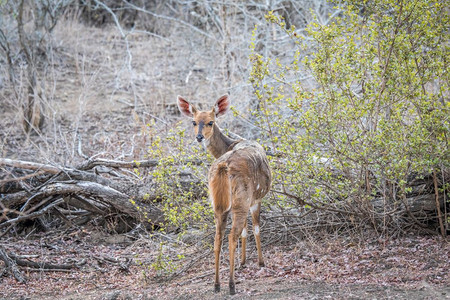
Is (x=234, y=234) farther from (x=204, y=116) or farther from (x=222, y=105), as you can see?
(x=222, y=105)

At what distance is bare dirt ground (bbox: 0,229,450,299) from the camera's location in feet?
18.5

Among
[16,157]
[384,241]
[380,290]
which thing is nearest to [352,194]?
[384,241]

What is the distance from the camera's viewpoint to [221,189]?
5.80 meters

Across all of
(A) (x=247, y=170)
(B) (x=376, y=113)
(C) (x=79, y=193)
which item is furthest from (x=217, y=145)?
(C) (x=79, y=193)

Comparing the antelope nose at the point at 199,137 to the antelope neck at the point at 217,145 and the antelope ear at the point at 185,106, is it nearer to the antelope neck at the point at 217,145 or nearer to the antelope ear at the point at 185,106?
the antelope neck at the point at 217,145

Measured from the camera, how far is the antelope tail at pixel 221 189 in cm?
578

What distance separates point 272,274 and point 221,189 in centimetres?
136

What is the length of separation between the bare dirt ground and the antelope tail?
0.88 metres

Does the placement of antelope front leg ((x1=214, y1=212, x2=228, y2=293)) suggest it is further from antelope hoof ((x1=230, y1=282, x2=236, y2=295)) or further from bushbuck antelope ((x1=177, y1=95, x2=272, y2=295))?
antelope hoof ((x1=230, y1=282, x2=236, y2=295))

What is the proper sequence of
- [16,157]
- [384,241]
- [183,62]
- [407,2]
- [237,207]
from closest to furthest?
[237,207]
[407,2]
[384,241]
[16,157]
[183,62]

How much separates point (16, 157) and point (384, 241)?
7.35 metres

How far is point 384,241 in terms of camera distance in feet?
23.2

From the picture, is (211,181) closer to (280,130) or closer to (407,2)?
(280,130)

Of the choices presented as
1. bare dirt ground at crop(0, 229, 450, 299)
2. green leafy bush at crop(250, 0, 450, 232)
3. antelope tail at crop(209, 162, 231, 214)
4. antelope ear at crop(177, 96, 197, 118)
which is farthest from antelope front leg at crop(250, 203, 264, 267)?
antelope ear at crop(177, 96, 197, 118)
